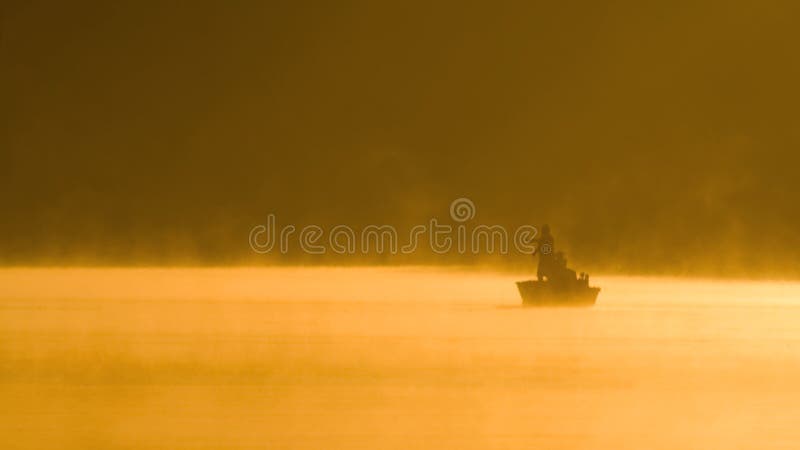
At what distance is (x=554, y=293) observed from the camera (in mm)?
24703

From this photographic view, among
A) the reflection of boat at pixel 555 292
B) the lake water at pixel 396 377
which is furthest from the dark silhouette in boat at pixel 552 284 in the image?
the lake water at pixel 396 377

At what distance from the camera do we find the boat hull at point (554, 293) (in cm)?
2462

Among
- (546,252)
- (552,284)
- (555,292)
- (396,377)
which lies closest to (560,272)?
→ (552,284)

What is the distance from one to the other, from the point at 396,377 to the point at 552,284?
11.3 m

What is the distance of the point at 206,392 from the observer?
12008 millimetres

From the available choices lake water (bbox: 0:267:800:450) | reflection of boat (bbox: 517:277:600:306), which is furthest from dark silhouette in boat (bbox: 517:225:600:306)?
lake water (bbox: 0:267:800:450)

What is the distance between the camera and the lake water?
31.8 feet

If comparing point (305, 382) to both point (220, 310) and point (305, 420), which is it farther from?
point (220, 310)

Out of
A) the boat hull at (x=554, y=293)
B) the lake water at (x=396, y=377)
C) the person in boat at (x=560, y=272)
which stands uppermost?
the person in boat at (x=560, y=272)

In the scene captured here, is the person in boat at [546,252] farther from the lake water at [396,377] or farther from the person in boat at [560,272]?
the lake water at [396,377]

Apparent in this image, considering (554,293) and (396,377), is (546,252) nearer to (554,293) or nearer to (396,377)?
(554,293)

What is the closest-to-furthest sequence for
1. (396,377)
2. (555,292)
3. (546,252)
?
(396,377) < (546,252) < (555,292)

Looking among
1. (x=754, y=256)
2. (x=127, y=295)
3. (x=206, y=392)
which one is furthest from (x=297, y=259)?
(x=206, y=392)

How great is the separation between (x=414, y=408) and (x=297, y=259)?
6265 cm
